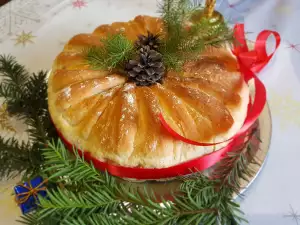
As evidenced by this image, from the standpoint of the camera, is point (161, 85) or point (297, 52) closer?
point (161, 85)

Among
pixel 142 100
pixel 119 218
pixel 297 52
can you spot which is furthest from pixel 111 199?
pixel 297 52

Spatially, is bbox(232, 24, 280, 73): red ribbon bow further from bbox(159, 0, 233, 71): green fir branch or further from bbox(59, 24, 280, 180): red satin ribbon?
bbox(159, 0, 233, 71): green fir branch

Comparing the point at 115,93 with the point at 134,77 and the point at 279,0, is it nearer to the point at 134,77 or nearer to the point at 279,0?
the point at 134,77

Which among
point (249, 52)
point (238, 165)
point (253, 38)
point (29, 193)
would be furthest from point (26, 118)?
point (253, 38)

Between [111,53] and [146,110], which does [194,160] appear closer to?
[146,110]

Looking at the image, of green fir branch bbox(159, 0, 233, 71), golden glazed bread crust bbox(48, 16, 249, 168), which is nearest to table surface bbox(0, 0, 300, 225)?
golden glazed bread crust bbox(48, 16, 249, 168)

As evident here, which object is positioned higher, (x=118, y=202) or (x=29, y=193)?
(x=118, y=202)
